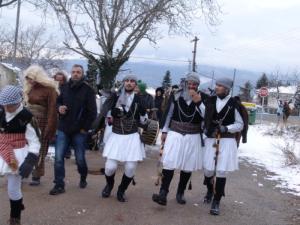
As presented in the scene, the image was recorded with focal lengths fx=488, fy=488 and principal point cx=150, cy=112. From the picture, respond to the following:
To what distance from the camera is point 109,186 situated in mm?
6938

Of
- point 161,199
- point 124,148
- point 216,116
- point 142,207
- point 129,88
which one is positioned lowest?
point 142,207

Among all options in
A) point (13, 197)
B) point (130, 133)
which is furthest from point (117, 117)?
point (13, 197)

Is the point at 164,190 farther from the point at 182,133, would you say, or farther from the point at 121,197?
the point at 182,133

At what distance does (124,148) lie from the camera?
6598mm

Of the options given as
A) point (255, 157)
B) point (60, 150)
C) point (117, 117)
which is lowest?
point (255, 157)

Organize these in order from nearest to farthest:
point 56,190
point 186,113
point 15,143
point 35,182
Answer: point 15,143 → point 186,113 → point 56,190 → point 35,182

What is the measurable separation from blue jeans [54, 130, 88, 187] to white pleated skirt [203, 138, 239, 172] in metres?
1.83

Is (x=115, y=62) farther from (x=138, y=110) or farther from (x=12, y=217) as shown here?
(x=12, y=217)

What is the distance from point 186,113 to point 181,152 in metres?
0.54

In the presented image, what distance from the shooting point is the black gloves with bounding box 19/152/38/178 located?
491 cm

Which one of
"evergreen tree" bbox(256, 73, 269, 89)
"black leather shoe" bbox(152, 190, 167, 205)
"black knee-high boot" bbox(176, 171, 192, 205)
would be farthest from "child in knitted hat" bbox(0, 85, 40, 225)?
"evergreen tree" bbox(256, 73, 269, 89)

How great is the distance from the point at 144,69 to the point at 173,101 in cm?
4784

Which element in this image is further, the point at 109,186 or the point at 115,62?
the point at 115,62

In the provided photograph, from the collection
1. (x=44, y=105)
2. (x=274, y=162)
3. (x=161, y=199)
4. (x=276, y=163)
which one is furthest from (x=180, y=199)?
(x=274, y=162)
